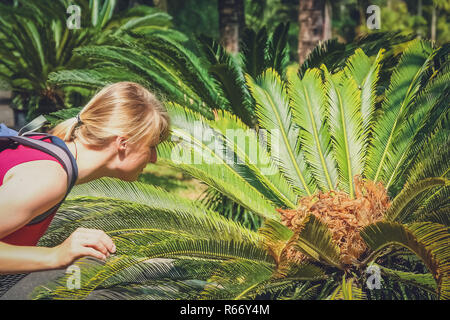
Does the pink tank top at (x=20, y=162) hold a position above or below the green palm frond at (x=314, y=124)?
below

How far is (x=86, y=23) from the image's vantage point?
9.77m

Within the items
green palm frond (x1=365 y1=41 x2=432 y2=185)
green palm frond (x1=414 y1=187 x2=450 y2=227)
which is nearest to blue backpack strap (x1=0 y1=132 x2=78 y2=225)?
green palm frond (x1=414 y1=187 x2=450 y2=227)

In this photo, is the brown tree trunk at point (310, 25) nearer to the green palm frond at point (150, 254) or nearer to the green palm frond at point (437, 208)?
the green palm frond at point (437, 208)

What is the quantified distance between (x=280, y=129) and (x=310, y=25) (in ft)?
14.6

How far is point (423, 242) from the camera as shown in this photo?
2.86 m

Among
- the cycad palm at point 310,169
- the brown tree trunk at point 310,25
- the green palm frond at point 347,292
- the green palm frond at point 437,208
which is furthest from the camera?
the brown tree trunk at point 310,25

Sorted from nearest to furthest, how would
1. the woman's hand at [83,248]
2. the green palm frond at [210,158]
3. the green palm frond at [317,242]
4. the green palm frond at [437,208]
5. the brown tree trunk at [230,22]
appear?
the woman's hand at [83,248], the green palm frond at [317,242], the green palm frond at [437,208], the green palm frond at [210,158], the brown tree trunk at [230,22]

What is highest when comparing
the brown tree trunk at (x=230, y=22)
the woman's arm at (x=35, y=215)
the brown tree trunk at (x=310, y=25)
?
the brown tree trunk at (x=230, y=22)

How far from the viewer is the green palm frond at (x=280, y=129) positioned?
15.3 ft

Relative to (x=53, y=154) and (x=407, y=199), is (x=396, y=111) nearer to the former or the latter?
(x=407, y=199)

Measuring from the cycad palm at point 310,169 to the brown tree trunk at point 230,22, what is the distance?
5122 millimetres

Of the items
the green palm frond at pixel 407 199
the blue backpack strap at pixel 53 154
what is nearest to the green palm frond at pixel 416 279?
the green palm frond at pixel 407 199
